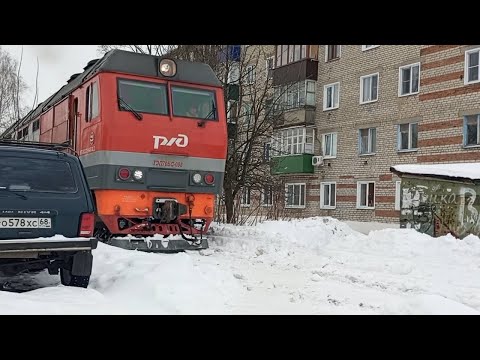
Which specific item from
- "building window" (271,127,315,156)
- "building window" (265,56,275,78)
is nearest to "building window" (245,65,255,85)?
"building window" (265,56,275,78)

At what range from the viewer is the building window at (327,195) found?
2728 cm

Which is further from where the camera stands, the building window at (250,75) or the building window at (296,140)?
the building window at (296,140)

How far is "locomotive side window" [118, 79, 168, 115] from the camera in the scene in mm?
9453

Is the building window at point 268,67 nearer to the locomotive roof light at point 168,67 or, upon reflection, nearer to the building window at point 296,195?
the building window at point 296,195

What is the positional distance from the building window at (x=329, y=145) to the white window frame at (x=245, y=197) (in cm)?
994

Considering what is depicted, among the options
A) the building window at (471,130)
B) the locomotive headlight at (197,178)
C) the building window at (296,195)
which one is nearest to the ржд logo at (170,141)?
the locomotive headlight at (197,178)

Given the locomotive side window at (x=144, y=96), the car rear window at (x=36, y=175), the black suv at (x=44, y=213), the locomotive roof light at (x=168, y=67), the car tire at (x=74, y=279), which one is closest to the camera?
the black suv at (x=44, y=213)

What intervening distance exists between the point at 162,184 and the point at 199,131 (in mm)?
1287

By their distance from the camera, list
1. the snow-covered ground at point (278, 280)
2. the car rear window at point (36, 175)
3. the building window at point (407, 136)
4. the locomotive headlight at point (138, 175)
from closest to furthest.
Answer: the snow-covered ground at point (278, 280)
the car rear window at point (36, 175)
the locomotive headlight at point (138, 175)
the building window at point (407, 136)

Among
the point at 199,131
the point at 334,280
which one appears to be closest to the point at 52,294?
the point at 334,280

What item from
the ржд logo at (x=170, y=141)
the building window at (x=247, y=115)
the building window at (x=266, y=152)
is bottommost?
the ржд logo at (x=170, y=141)

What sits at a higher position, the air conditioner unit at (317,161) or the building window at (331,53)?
the building window at (331,53)

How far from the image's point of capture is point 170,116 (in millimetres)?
9750

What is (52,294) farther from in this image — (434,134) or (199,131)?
(434,134)
